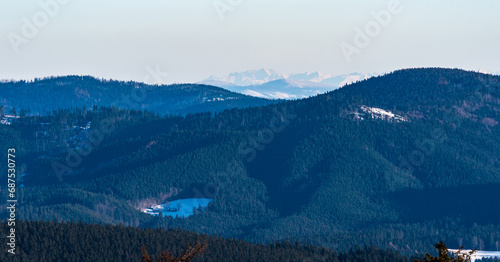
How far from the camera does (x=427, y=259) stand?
3632 inches

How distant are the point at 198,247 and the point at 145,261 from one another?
4586mm

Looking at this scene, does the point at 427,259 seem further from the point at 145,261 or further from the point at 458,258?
the point at 145,261

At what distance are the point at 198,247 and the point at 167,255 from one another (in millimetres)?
3028

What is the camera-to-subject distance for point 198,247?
276ft

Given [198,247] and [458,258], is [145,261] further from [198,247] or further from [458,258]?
[458,258]

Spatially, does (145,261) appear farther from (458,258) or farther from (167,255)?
(458,258)

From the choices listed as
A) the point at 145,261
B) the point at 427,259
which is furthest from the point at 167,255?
the point at 427,259

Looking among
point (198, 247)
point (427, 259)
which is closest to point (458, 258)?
point (427, 259)

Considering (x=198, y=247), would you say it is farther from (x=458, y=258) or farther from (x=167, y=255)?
(x=458, y=258)

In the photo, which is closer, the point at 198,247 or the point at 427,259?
the point at 198,247

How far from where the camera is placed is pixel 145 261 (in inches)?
3302

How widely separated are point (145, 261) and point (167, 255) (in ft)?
8.16

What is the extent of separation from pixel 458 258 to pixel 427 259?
12.2ft

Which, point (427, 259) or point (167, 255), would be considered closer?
point (167, 255)
